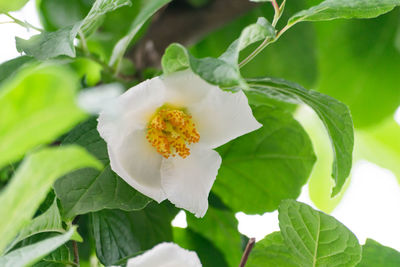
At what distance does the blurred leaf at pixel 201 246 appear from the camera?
1.69 feet

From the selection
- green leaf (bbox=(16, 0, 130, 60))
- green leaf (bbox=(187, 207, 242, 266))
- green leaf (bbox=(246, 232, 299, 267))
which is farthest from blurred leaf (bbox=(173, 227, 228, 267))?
green leaf (bbox=(16, 0, 130, 60))

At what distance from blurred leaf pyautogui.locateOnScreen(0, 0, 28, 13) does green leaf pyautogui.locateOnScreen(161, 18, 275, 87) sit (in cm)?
14

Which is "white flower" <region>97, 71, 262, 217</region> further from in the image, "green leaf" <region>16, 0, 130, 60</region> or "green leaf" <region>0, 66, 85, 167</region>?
"green leaf" <region>0, 66, 85, 167</region>

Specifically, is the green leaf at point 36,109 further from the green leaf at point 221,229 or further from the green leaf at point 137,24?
the green leaf at point 221,229

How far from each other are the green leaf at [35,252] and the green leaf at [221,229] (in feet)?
0.91

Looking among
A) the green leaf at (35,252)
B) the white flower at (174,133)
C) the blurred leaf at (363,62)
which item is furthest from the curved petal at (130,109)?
the blurred leaf at (363,62)

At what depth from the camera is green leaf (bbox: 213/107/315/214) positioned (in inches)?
19.3

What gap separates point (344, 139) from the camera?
0.37 metres

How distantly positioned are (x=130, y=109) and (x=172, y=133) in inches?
1.6

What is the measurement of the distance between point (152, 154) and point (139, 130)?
0.02 m

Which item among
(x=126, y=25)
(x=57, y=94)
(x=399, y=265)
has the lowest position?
(x=399, y=265)

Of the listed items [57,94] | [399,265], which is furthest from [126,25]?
[57,94]

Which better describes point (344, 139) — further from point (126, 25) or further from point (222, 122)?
point (126, 25)

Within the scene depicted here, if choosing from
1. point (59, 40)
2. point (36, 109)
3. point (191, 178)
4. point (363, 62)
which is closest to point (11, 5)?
point (59, 40)
